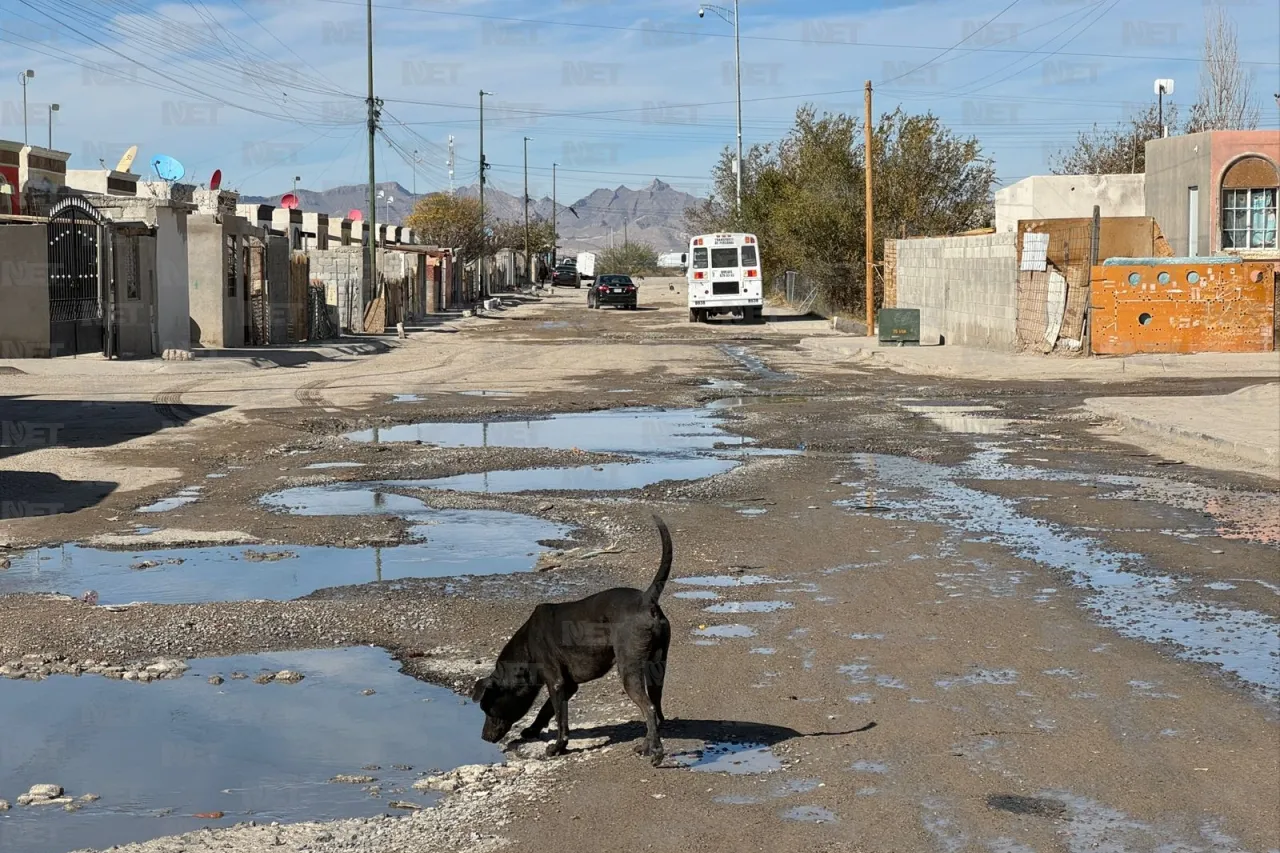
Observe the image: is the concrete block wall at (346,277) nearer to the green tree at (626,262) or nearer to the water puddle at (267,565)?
the water puddle at (267,565)

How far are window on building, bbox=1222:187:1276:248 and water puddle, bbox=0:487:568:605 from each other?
3169 centimetres

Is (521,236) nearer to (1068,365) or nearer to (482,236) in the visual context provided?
(482,236)

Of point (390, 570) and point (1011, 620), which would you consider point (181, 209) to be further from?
point (1011, 620)

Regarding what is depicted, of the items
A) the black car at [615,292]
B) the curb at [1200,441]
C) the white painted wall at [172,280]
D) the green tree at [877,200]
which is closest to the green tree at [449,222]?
the black car at [615,292]

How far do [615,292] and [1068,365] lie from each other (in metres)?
40.7

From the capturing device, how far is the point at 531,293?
9931 centimetres

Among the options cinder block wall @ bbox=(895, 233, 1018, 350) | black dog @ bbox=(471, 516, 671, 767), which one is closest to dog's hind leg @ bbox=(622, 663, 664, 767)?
black dog @ bbox=(471, 516, 671, 767)

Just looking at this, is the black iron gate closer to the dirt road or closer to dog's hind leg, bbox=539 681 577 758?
the dirt road

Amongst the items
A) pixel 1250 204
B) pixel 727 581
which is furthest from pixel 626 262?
pixel 727 581

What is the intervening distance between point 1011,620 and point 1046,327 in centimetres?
2448

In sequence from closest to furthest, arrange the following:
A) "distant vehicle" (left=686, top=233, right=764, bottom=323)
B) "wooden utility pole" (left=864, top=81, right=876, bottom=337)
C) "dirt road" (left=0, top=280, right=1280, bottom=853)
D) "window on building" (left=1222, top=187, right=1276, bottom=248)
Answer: "dirt road" (left=0, top=280, right=1280, bottom=853) < "window on building" (left=1222, top=187, right=1276, bottom=248) < "wooden utility pole" (left=864, top=81, right=876, bottom=337) < "distant vehicle" (left=686, top=233, right=764, bottom=323)

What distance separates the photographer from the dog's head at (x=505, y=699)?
609 cm

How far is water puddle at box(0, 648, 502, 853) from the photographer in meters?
5.41

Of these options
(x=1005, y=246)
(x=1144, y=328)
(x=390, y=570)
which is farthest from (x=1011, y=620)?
(x=1005, y=246)
